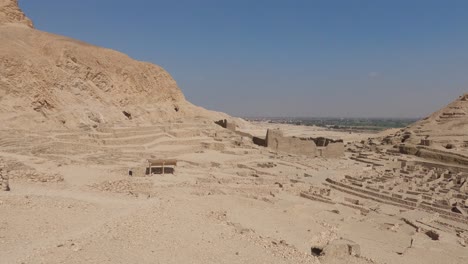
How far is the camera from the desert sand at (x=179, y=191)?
26.2 feet

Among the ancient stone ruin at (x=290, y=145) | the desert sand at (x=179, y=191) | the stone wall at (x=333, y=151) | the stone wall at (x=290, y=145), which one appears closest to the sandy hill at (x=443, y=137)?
the desert sand at (x=179, y=191)

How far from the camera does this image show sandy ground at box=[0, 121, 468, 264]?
7543mm

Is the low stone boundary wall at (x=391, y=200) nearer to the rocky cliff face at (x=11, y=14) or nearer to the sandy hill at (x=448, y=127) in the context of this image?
the sandy hill at (x=448, y=127)

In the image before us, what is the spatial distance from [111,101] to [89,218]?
29.6 m

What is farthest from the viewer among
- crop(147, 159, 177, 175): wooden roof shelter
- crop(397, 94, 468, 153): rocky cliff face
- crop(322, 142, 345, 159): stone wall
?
crop(397, 94, 468, 153): rocky cliff face

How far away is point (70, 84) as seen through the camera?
111 ft

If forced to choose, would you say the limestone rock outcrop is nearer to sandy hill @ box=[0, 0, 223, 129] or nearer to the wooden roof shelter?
sandy hill @ box=[0, 0, 223, 129]

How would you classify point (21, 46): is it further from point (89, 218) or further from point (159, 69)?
point (89, 218)

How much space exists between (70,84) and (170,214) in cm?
2762

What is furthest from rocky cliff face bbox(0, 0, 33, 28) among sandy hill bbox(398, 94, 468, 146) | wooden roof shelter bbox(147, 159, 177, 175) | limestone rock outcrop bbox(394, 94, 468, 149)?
sandy hill bbox(398, 94, 468, 146)

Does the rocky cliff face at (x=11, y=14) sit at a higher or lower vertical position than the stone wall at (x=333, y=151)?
higher

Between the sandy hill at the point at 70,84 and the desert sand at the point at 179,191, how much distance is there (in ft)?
0.47

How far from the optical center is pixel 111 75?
131 ft

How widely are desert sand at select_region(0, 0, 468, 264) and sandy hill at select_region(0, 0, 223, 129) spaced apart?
0.14 m
